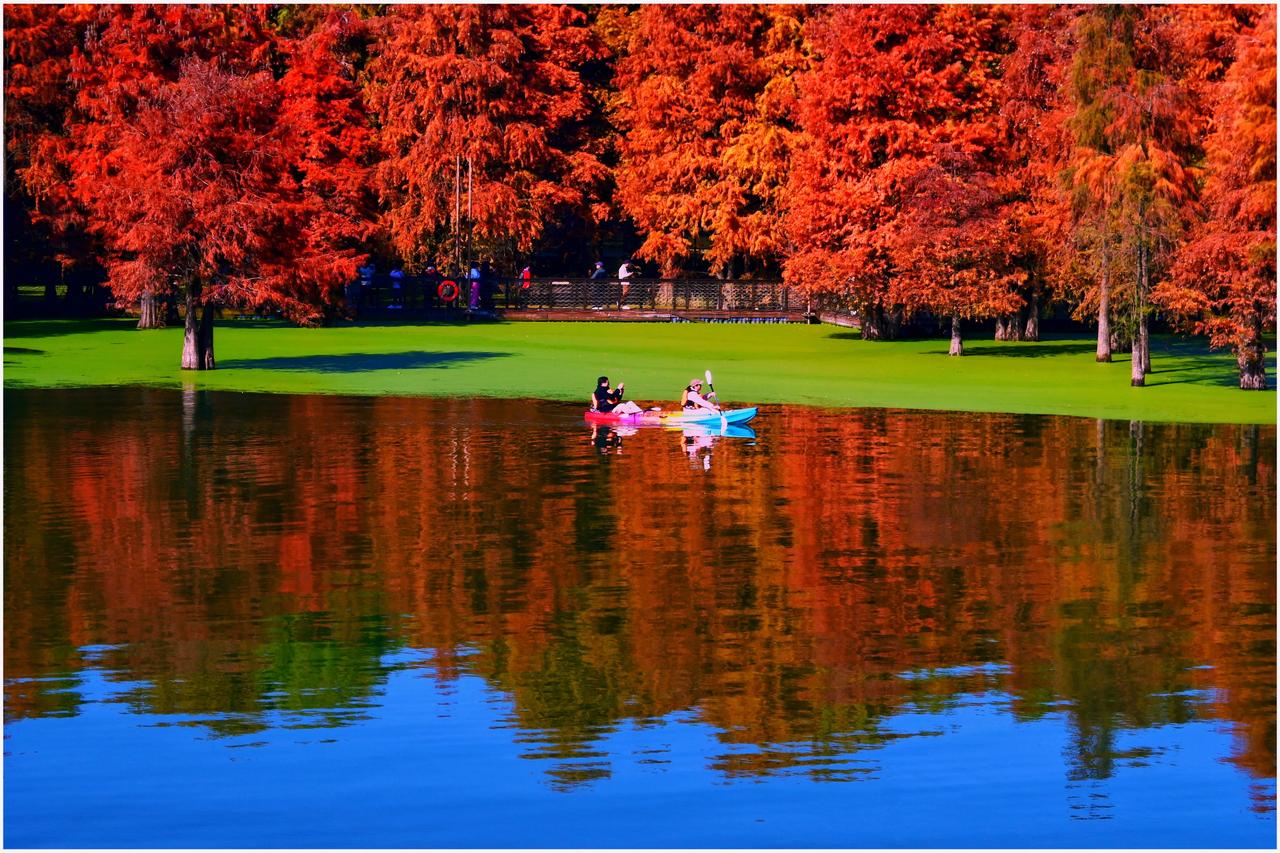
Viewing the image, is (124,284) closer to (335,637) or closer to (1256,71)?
(1256,71)

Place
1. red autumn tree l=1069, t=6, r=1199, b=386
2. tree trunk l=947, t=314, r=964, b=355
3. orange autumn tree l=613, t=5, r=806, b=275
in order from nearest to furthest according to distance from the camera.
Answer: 1. red autumn tree l=1069, t=6, r=1199, b=386
2. tree trunk l=947, t=314, r=964, b=355
3. orange autumn tree l=613, t=5, r=806, b=275

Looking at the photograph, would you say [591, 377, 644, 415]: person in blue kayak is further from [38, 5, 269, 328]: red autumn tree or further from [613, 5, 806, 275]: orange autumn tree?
[613, 5, 806, 275]: orange autumn tree

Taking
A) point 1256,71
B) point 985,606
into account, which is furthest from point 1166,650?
point 1256,71

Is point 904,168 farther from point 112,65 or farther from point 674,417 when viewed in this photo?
point 112,65

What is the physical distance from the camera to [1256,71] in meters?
39.7

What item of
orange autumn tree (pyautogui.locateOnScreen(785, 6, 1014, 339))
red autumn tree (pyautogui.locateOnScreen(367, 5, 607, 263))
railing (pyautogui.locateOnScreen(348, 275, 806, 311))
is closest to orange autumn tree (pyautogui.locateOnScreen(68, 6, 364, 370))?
orange autumn tree (pyautogui.locateOnScreen(785, 6, 1014, 339))

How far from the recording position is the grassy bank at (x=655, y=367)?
142ft

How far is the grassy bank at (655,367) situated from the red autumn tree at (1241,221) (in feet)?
6.38

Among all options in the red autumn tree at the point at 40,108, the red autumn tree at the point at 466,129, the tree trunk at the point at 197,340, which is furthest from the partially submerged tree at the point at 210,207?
the red autumn tree at the point at 466,129

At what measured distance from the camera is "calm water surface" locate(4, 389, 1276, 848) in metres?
11.7

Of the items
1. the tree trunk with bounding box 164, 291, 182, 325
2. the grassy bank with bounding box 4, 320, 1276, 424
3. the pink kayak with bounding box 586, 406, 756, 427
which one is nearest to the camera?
the pink kayak with bounding box 586, 406, 756, 427

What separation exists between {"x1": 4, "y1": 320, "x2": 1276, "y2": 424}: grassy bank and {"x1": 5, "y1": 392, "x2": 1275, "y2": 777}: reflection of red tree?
10.5 m

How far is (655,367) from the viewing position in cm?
5484

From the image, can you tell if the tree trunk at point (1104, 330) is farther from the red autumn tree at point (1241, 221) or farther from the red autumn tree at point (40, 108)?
the red autumn tree at point (40, 108)
